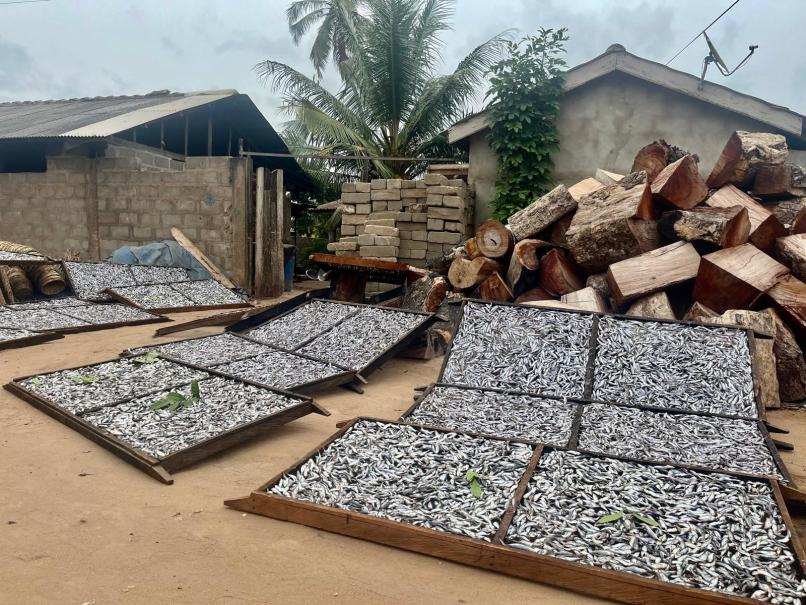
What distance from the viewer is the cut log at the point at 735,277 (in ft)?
19.9

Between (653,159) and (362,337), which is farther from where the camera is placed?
(653,159)

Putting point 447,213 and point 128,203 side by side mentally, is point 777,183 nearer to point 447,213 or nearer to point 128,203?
point 447,213

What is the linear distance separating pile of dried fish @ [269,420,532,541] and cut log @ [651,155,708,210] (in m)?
4.69

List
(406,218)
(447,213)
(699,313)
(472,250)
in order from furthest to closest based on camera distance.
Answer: (406,218) < (447,213) < (472,250) < (699,313)

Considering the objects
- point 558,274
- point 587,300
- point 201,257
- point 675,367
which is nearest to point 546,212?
point 558,274

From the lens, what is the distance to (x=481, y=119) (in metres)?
11.4

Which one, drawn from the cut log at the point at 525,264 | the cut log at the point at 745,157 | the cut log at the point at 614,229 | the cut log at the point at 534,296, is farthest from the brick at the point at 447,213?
the cut log at the point at 745,157

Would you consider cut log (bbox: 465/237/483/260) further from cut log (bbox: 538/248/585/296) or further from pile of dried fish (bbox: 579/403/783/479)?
pile of dried fish (bbox: 579/403/783/479)

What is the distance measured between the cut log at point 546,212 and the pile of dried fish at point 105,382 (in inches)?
191

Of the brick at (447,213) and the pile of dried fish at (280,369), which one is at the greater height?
the brick at (447,213)

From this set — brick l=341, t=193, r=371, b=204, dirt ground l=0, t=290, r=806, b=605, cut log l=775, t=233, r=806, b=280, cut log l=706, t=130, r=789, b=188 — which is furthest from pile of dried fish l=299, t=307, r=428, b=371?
brick l=341, t=193, r=371, b=204

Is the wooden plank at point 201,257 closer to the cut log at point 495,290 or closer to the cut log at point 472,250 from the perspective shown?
the cut log at point 472,250

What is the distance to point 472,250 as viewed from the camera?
8.62m

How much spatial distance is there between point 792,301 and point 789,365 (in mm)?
670
